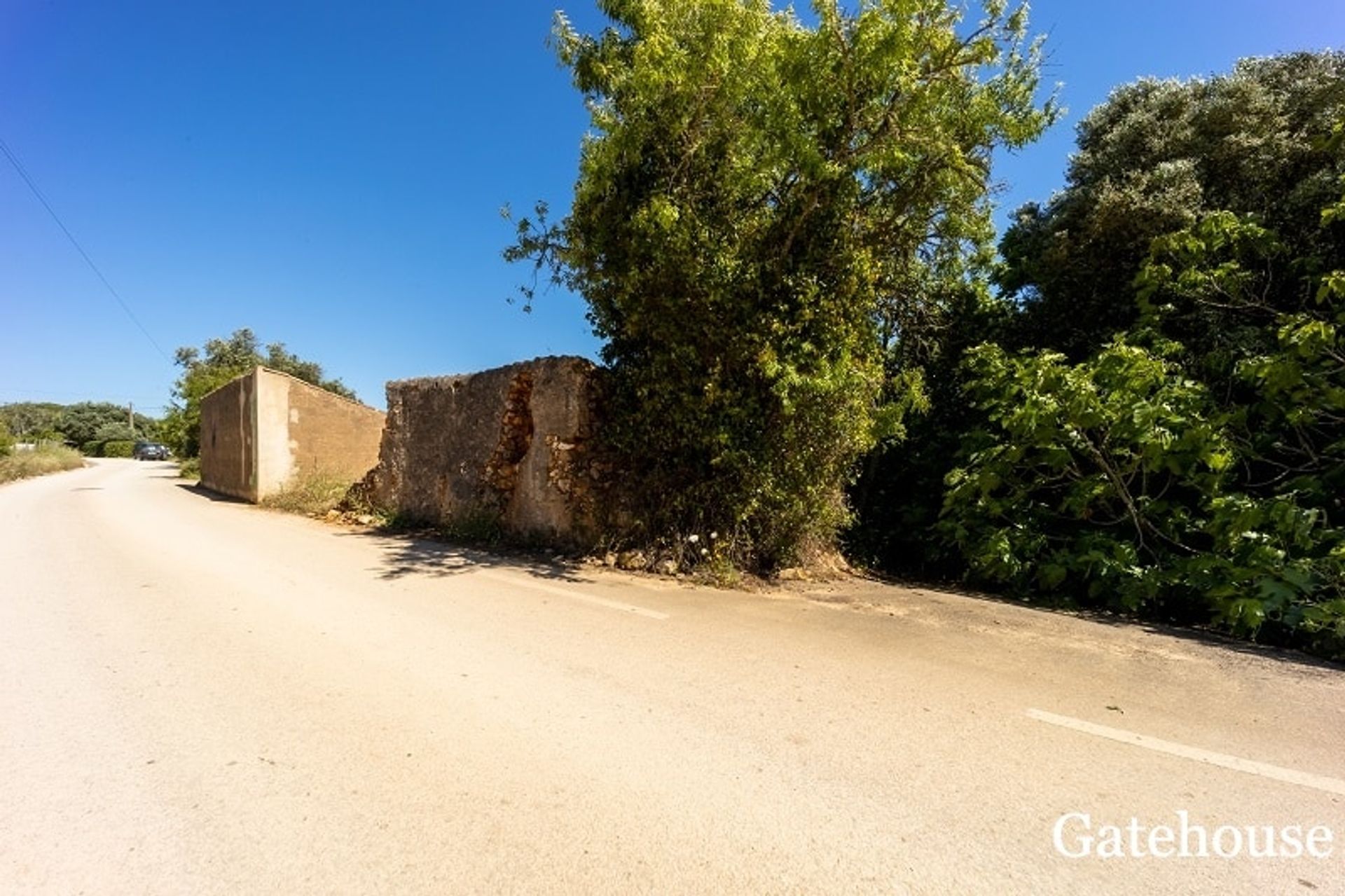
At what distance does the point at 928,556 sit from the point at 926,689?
16.6 feet

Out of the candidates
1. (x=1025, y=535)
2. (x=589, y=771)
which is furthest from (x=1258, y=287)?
(x=589, y=771)

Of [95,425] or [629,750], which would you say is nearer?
[629,750]

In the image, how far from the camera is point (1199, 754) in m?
3.08

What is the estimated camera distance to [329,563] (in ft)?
24.8

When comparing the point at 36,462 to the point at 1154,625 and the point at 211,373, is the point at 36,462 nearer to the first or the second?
the point at 211,373

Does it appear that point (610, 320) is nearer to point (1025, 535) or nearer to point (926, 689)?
point (1025, 535)

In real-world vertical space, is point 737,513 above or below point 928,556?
above

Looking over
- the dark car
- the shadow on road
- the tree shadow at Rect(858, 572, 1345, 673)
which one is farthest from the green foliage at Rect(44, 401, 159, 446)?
the tree shadow at Rect(858, 572, 1345, 673)

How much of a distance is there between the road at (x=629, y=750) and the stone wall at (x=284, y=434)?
1076cm

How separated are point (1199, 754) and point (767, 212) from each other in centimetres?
636

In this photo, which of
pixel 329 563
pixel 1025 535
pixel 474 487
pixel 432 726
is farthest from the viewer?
pixel 474 487

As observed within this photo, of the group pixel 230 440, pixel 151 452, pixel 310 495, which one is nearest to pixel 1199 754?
pixel 310 495

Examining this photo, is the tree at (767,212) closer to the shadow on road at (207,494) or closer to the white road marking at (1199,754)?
the white road marking at (1199,754)

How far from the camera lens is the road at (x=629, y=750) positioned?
216cm
